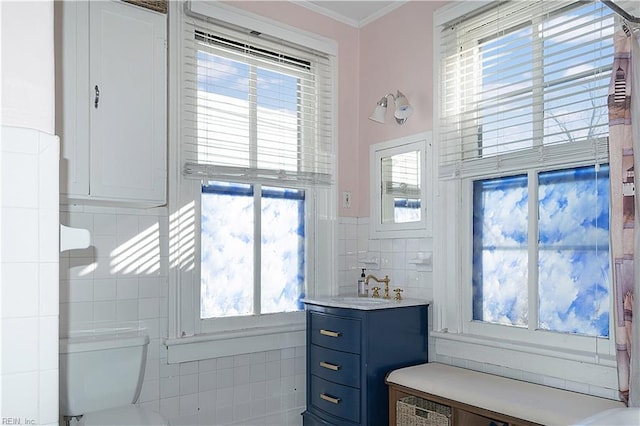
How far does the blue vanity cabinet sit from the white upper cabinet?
1180mm

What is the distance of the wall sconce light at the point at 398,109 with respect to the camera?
317cm

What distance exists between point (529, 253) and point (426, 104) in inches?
42.6

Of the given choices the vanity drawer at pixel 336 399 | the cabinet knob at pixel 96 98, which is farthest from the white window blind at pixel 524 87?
the cabinet knob at pixel 96 98

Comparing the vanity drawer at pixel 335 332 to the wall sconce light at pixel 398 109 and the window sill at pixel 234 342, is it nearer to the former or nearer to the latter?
the window sill at pixel 234 342

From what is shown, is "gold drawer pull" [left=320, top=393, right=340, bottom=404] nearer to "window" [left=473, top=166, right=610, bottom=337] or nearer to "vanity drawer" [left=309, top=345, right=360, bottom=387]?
"vanity drawer" [left=309, top=345, right=360, bottom=387]

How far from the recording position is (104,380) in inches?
95.9

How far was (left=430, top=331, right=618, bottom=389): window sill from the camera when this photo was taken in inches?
92.0

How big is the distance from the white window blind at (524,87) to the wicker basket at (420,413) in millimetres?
1223

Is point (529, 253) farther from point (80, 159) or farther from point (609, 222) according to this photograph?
point (80, 159)

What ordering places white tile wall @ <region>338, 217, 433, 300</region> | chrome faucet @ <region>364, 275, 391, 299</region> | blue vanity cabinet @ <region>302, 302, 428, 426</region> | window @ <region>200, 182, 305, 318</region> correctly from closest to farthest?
blue vanity cabinet @ <region>302, 302, 428, 426</region> → window @ <region>200, 182, 305, 318</region> → white tile wall @ <region>338, 217, 433, 300</region> → chrome faucet @ <region>364, 275, 391, 299</region>

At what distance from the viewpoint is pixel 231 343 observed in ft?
10.1

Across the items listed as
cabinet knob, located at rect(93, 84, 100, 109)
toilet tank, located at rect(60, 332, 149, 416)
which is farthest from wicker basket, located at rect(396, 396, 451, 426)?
cabinet knob, located at rect(93, 84, 100, 109)

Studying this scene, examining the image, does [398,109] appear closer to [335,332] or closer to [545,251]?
[545,251]

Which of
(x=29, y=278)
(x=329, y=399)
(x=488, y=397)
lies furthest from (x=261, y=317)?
(x=29, y=278)
